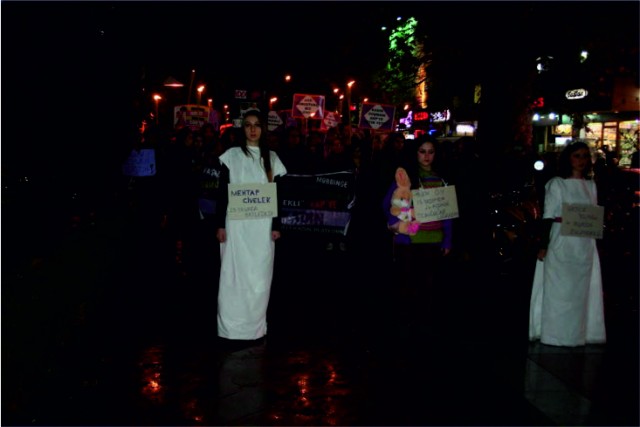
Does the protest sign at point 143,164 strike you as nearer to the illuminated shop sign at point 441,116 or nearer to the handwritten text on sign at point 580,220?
the handwritten text on sign at point 580,220

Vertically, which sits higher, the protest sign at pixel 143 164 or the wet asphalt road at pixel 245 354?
the protest sign at pixel 143 164

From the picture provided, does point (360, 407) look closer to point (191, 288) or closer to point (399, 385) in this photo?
point (399, 385)

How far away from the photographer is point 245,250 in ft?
22.4

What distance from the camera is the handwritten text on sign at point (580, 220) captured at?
6680mm

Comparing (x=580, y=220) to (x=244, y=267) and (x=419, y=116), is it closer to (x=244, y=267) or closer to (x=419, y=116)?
(x=244, y=267)

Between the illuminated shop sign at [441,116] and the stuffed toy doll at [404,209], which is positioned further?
the illuminated shop sign at [441,116]

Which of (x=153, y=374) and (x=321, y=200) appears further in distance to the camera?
(x=321, y=200)

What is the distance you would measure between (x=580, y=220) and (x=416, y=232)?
1.57 meters

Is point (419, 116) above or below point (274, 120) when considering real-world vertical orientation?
above

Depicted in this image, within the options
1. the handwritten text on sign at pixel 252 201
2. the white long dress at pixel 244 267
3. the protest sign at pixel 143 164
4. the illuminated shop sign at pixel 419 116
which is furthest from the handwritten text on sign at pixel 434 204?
the illuminated shop sign at pixel 419 116

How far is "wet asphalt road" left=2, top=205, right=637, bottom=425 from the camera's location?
5008 mm

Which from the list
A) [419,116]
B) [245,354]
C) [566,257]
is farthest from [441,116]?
[245,354]

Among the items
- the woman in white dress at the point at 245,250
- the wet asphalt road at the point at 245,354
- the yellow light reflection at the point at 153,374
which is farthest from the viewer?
the woman in white dress at the point at 245,250

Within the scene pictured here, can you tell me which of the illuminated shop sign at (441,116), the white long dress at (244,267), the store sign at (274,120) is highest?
the illuminated shop sign at (441,116)
